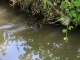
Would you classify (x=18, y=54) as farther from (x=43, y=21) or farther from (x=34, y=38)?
(x=43, y=21)

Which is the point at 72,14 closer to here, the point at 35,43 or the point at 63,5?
the point at 63,5

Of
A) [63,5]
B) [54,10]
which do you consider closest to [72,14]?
[63,5]

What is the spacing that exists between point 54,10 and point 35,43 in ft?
2.33

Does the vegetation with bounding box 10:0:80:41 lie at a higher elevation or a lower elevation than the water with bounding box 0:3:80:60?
higher

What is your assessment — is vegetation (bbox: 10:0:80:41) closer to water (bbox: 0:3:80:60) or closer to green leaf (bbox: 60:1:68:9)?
green leaf (bbox: 60:1:68:9)

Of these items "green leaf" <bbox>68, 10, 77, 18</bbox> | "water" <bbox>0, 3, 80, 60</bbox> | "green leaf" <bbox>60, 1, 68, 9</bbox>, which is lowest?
"water" <bbox>0, 3, 80, 60</bbox>

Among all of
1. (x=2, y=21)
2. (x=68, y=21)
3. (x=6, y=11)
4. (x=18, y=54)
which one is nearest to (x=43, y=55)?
(x=18, y=54)

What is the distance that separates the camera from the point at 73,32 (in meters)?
3.60

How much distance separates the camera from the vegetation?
317 centimetres

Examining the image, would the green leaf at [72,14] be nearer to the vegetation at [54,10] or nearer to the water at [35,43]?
the vegetation at [54,10]

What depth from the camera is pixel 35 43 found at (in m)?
3.39

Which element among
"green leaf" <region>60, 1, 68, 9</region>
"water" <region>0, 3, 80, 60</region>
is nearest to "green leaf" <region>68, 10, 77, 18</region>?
"green leaf" <region>60, 1, 68, 9</region>

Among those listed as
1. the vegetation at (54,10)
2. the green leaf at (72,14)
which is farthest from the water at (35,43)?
the green leaf at (72,14)

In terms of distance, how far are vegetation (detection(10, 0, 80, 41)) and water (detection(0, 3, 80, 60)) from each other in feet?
0.50
